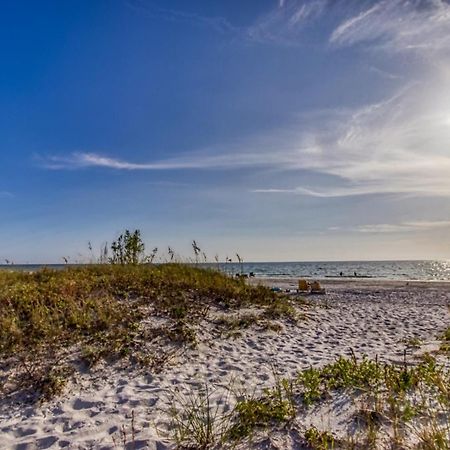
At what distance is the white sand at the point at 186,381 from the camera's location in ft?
15.6

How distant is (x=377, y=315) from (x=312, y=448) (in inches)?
396

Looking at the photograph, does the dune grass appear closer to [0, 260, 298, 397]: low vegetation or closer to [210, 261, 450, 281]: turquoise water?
[0, 260, 298, 397]: low vegetation

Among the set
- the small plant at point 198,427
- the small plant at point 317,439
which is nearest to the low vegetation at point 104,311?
the small plant at point 198,427

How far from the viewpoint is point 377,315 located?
13266mm

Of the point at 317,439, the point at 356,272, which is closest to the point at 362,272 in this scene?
the point at 356,272

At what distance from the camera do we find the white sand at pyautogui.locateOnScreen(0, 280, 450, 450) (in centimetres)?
475

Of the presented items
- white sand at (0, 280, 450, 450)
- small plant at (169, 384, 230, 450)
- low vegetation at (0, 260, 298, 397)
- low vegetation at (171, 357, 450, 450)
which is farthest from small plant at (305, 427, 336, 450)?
low vegetation at (0, 260, 298, 397)

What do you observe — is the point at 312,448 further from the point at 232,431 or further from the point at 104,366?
the point at 104,366

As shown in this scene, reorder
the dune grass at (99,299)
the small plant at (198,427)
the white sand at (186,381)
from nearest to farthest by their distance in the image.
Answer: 1. the small plant at (198,427)
2. the white sand at (186,381)
3. the dune grass at (99,299)

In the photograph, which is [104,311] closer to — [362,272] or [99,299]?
[99,299]

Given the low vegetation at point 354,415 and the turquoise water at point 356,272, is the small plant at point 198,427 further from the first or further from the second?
the turquoise water at point 356,272

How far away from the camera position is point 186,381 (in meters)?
6.47

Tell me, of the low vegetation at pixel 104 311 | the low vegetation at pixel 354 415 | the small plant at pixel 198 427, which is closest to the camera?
the low vegetation at pixel 354 415

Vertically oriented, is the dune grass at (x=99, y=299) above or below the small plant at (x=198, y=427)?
above
